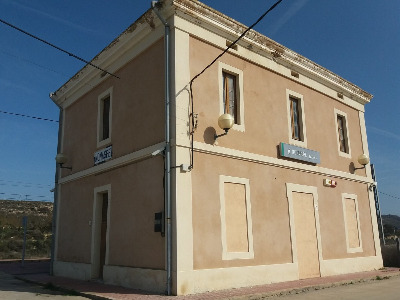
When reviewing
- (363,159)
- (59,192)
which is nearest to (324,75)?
(363,159)

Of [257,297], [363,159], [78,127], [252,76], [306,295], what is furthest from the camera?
[363,159]

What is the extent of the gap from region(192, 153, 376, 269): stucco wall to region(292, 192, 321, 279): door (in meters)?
0.41

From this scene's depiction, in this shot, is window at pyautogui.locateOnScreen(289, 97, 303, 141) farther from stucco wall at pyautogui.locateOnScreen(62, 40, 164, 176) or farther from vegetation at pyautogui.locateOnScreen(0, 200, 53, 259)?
vegetation at pyautogui.locateOnScreen(0, 200, 53, 259)

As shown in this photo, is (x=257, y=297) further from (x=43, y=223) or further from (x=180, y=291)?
(x=43, y=223)

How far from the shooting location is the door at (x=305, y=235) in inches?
422

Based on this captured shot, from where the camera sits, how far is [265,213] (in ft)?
32.8

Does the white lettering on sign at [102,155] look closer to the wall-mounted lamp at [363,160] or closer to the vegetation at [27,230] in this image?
the wall-mounted lamp at [363,160]

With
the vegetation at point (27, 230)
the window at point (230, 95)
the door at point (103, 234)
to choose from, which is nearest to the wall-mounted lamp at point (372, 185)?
the window at point (230, 95)

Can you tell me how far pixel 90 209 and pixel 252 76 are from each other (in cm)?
608

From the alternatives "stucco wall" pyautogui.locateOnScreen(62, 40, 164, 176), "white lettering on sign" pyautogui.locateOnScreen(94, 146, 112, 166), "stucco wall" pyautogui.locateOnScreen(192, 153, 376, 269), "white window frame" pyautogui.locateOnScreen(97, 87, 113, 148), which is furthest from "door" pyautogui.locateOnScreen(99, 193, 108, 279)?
"stucco wall" pyautogui.locateOnScreen(192, 153, 376, 269)

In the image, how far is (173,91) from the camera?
8.80 meters

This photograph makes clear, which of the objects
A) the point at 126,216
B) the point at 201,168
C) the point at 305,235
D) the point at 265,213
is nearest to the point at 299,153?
the point at 305,235

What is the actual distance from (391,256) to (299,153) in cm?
692

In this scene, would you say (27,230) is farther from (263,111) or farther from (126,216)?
(263,111)
